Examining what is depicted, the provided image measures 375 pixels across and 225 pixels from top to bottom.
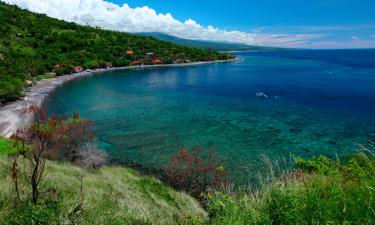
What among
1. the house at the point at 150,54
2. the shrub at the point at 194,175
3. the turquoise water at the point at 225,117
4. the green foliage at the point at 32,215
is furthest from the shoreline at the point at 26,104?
the house at the point at 150,54

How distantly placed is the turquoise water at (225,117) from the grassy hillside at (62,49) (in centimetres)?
1587

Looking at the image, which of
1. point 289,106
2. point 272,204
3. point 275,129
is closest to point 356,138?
point 275,129

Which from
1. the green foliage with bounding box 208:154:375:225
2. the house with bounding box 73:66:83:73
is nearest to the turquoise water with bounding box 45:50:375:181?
the house with bounding box 73:66:83:73

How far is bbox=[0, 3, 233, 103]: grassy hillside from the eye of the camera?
83.9 m

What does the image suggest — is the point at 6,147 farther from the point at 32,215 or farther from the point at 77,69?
the point at 77,69

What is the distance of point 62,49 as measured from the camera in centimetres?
11788

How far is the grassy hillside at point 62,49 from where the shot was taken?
83906 millimetres

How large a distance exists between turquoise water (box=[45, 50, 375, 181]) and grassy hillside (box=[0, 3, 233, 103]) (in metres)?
15.9

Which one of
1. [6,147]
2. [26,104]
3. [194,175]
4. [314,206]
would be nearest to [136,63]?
[26,104]

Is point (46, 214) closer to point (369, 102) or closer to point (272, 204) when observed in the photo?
point (272, 204)

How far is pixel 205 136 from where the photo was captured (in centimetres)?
3806

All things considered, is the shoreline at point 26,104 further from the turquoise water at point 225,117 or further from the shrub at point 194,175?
the shrub at point 194,175

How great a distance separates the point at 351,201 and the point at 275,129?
3813cm

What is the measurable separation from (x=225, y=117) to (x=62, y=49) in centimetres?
9759
